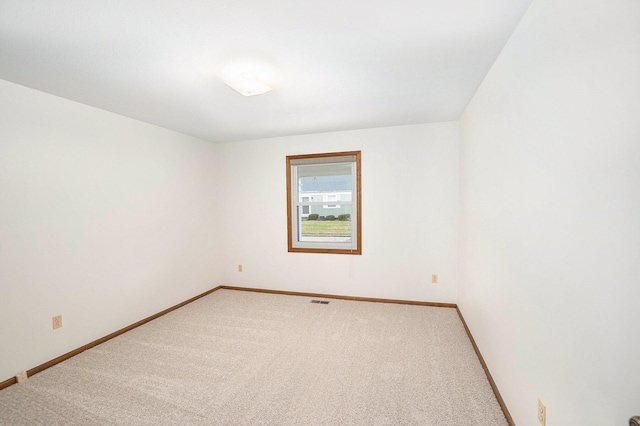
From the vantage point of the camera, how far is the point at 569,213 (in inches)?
41.1

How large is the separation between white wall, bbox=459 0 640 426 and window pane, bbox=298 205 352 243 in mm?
2334

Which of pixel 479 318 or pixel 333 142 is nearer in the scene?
pixel 479 318

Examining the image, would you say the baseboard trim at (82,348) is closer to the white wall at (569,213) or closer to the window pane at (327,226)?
the window pane at (327,226)

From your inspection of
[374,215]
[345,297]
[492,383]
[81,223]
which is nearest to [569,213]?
[492,383]

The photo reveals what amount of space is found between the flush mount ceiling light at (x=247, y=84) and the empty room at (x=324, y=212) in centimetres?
2

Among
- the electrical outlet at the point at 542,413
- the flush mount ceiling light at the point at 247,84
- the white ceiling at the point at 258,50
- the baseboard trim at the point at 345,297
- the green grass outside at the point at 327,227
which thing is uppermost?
the white ceiling at the point at 258,50

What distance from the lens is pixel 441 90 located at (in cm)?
245

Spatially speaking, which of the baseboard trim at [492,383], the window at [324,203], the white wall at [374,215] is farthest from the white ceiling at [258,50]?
the baseboard trim at [492,383]

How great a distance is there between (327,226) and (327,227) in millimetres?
16

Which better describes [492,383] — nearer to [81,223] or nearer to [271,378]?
[271,378]

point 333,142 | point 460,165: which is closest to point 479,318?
point 460,165

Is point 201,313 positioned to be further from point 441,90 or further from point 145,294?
point 441,90

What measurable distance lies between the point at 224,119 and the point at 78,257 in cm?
206

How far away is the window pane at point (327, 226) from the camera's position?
4.08 metres
